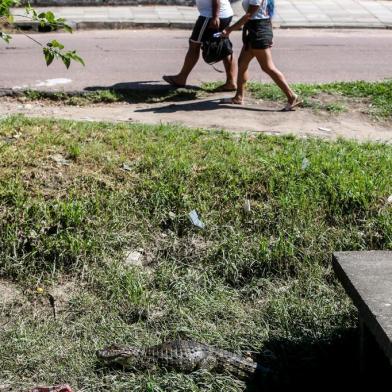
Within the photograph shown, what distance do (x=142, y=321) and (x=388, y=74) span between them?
7.64m

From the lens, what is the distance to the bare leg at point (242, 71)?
29.9 feet

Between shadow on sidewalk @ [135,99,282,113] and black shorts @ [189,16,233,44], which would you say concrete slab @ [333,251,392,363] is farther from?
black shorts @ [189,16,233,44]

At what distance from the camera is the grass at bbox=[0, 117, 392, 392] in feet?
16.9

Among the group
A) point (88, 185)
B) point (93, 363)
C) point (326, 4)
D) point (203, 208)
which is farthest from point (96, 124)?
point (326, 4)

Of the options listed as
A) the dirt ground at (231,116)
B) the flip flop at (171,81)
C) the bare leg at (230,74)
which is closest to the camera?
the dirt ground at (231,116)

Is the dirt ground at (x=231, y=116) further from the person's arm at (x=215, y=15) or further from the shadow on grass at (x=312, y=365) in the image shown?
the shadow on grass at (x=312, y=365)

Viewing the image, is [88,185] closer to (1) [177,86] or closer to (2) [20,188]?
(2) [20,188]

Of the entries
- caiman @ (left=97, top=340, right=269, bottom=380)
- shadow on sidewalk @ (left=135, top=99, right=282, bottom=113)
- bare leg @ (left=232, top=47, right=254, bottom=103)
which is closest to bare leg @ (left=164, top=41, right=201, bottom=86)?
shadow on sidewalk @ (left=135, top=99, right=282, bottom=113)

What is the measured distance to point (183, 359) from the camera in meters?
4.77

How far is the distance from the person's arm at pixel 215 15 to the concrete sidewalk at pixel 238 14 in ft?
20.2

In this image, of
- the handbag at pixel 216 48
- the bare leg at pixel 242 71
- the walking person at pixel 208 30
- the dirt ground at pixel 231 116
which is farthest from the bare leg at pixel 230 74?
the bare leg at pixel 242 71

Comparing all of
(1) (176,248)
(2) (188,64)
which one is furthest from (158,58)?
(1) (176,248)

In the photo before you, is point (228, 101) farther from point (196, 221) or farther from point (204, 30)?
point (196, 221)

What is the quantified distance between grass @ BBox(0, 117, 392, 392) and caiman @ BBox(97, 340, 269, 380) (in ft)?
0.20
